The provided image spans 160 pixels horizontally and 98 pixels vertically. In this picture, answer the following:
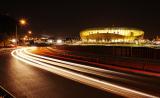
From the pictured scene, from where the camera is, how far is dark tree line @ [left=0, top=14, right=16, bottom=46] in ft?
231

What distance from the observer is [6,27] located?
71.9 m

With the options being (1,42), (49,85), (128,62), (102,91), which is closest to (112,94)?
(102,91)

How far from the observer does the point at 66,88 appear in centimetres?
1010

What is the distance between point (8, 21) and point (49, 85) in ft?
218

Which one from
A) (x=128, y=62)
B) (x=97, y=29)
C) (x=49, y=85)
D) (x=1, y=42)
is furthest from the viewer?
(x=97, y=29)

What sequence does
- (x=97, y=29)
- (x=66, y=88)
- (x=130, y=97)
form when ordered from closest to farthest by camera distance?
(x=130, y=97)
(x=66, y=88)
(x=97, y=29)

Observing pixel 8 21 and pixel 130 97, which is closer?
pixel 130 97

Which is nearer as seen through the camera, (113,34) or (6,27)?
(6,27)

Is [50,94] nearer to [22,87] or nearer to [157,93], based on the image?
[22,87]

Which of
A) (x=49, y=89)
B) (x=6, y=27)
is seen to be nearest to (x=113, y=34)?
(x=6, y=27)

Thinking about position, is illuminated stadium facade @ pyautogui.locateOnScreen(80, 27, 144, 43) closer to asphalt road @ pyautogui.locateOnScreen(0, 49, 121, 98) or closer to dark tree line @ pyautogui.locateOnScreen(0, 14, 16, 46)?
dark tree line @ pyautogui.locateOnScreen(0, 14, 16, 46)

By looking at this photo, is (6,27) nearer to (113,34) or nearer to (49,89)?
(49,89)

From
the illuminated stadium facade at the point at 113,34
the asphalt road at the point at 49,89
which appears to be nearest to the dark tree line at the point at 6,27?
the asphalt road at the point at 49,89

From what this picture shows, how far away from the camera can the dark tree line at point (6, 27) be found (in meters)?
70.4
